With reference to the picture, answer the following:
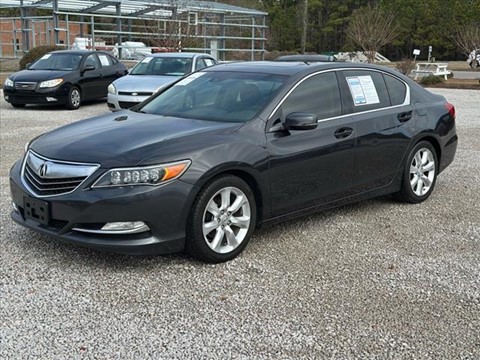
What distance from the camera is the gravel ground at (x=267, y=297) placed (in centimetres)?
331

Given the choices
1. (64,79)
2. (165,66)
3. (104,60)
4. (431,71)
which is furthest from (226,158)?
(431,71)

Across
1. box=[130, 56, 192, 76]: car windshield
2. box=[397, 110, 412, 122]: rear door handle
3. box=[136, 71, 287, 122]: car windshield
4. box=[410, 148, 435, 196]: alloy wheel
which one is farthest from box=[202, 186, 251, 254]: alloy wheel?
box=[130, 56, 192, 76]: car windshield

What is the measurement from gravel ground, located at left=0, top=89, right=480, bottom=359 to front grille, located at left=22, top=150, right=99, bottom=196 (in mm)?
562

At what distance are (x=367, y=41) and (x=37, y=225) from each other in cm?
3392

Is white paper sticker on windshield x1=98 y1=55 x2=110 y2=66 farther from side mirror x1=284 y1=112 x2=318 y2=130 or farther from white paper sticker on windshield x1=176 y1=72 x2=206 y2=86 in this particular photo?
side mirror x1=284 y1=112 x2=318 y2=130

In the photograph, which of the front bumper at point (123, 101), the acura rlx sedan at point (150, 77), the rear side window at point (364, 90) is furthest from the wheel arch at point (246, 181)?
the front bumper at point (123, 101)

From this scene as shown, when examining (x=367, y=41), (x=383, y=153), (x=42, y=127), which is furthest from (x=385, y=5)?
(x=383, y=153)

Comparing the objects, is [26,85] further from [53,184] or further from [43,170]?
[53,184]

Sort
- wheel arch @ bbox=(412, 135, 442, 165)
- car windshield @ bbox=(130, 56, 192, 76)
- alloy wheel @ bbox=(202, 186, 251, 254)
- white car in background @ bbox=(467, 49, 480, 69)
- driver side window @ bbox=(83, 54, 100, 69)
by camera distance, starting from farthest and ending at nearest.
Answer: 1. white car in background @ bbox=(467, 49, 480, 69)
2. driver side window @ bbox=(83, 54, 100, 69)
3. car windshield @ bbox=(130, 56, 192, 76)
4. wheel arch @ bbox=(412, 135, 442, 165)
5. alloy wheel @ bbox=(202, 186, 251, 254)

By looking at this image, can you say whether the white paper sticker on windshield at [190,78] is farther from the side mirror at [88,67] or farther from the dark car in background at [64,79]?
the side mirror at [88,67]

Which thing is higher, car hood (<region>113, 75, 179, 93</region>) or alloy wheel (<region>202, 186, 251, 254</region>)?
car hood (<region>113, 75, 179, 93</region>)

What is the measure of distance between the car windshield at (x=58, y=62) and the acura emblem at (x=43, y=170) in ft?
37.9

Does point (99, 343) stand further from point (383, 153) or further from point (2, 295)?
point (383, 153)

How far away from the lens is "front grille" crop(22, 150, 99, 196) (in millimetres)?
4137
